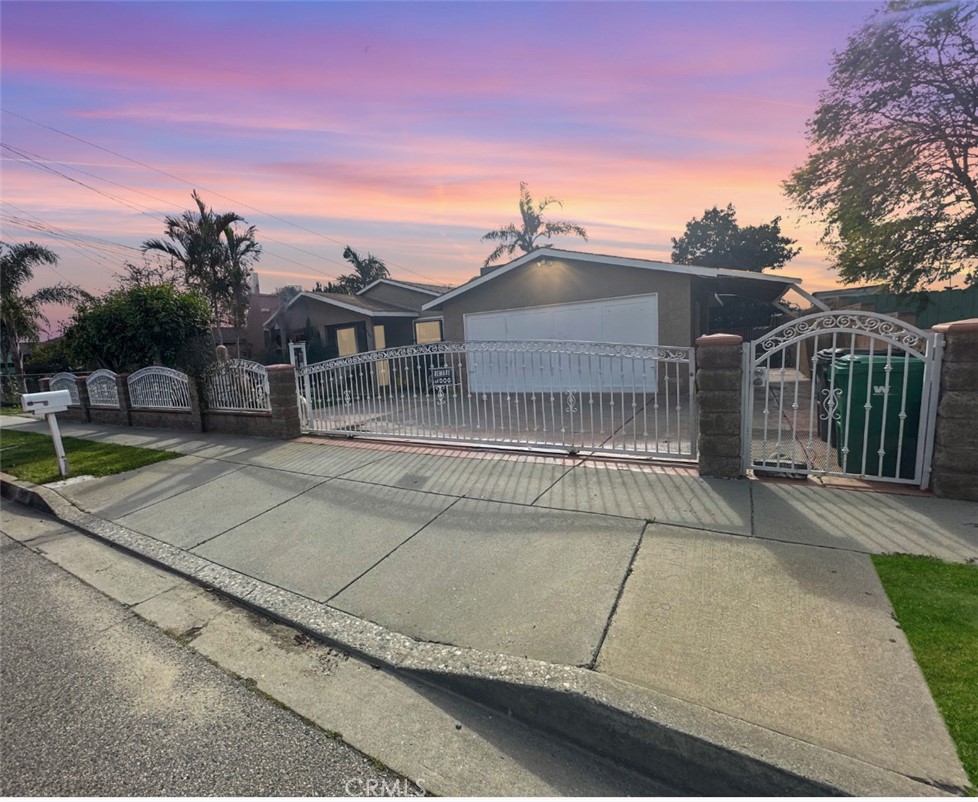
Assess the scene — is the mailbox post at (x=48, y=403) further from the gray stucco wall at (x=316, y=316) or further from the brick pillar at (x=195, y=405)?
the gray stucco wall at (x=316, y=316)

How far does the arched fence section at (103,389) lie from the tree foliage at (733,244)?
3145 cm

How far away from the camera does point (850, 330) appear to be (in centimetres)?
429

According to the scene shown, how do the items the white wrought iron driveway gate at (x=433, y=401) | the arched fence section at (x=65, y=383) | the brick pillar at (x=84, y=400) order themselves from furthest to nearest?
1. the arched fence section at (x=65, y=383)
2. the brick pillar at (x=84, y=400)
3. the white wrought iron driveway gate at (x=433, y=401)

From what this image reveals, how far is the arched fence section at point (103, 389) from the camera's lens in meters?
11.5

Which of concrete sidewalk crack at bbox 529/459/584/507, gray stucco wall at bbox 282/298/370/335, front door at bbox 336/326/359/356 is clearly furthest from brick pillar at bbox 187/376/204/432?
front door at bbox 336/326/359/356

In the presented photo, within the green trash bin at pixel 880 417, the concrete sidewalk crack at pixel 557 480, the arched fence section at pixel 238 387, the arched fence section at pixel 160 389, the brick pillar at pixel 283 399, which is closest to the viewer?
the green trash bin at pixel 880 417

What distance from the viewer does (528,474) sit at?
548 cm

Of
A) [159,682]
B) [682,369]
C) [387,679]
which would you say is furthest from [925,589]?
[682,369]

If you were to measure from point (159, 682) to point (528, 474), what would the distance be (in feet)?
11.9

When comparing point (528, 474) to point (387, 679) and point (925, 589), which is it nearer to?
point (387, 679)

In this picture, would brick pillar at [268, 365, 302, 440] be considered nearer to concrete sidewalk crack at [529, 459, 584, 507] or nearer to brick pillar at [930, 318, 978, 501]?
concrete sidewalk crack at [529, 459, 584, 507]

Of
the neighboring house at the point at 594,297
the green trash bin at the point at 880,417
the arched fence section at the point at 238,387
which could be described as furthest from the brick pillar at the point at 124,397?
the green trash bin at the point at 880,417

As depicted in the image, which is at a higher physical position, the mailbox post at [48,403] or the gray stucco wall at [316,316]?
the gray stucco wall at [316,316]

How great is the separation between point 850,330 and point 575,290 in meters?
8.12
